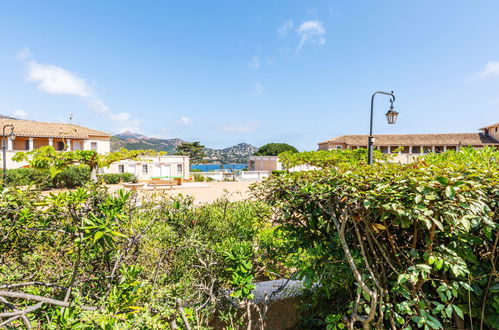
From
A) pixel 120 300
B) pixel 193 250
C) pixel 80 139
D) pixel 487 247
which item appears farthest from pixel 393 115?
pixel 80 139

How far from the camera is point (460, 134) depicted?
40656 millimetres

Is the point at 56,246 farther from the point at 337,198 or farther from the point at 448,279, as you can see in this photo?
the point at 448,279

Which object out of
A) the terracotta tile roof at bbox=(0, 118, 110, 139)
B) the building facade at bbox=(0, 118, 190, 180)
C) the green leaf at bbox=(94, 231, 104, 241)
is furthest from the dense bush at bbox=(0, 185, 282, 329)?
the terracotta tile roof at bbox=(0, 118, 110, 139)

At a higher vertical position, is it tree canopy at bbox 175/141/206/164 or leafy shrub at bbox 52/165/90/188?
tree canopy at bbox 175/141/206/164

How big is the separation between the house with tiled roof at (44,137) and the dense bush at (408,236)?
90.7ft

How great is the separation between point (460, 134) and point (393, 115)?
43.7m

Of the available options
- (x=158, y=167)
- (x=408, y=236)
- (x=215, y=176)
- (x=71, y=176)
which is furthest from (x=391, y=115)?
(x=158, y=167)

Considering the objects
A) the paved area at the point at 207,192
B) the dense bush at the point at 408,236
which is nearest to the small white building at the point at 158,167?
the paved area at the point at 207,192

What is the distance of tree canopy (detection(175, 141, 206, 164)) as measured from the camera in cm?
5475

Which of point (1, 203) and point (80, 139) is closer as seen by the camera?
point (1, 203)

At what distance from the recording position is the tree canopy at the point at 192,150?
54750mm

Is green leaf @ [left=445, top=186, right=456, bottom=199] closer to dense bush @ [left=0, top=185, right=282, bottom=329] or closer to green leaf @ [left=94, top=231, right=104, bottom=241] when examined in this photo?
dense bush @ [left=0, top=185, right=282, bottom=329]

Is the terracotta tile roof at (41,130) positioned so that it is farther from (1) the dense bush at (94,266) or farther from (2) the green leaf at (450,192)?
(2) the green leaf at (450,192)

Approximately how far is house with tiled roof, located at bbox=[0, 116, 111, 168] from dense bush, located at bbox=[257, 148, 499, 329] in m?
27.6
